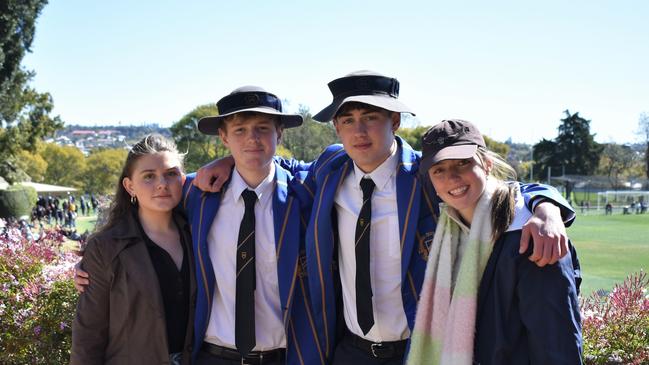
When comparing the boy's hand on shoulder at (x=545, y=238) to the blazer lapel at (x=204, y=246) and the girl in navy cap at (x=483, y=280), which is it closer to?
the girl in navy cap at (x=483, y=280)

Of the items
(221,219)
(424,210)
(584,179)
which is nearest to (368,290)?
(424,210)

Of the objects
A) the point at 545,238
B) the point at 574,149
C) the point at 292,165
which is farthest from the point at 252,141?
the point at 574,149

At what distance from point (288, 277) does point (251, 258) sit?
0.25 meters

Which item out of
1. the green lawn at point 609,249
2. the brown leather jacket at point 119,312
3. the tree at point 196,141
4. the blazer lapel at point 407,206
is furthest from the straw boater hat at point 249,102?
the tree at point 196,141

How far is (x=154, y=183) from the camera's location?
3566 mm

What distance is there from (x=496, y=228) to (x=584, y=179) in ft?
262

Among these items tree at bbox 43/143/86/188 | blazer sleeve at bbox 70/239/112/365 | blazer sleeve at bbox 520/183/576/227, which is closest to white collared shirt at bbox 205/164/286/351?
blazer sleeve at bbox 70/239/112/365

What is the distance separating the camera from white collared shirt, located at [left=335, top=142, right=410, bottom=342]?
3.26m

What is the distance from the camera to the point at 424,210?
3232mm

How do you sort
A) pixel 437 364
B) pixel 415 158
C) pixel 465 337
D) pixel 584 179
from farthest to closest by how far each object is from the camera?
pixel 584 179 < pixel 415 158 < pixel 437 364 < pixel 465 337

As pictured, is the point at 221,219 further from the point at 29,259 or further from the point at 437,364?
the point at 29,259

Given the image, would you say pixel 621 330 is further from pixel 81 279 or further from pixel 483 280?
pixel 81 279

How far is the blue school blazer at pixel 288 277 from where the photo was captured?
3.42 metres

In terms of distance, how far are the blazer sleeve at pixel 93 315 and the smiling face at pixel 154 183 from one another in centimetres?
39
